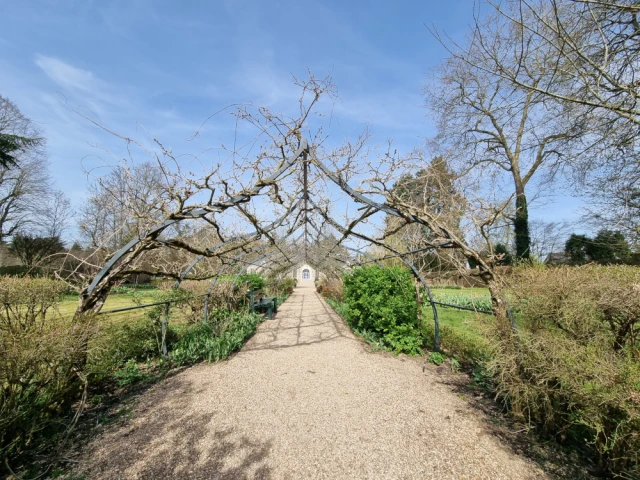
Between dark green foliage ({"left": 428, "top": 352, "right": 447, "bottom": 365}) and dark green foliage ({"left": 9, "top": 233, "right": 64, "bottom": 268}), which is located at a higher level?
dark green foliage ({"left": 9, "top": 233, "right": 64, "bottom": 268})

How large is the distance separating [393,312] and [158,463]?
14.9 feet

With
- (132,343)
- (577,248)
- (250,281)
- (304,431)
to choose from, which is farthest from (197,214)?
(577,248)

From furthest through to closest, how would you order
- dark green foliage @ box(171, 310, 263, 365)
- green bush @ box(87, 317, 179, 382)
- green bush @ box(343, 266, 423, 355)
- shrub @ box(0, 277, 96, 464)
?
1. green bush @ box(343, 266, 423, 355)
2. dark green foliage @ box(171, 310, 263, 365)
3. green bush @ box(87, 317, 179, 382)
4. shrub @ box(0, 277, 96, 464)

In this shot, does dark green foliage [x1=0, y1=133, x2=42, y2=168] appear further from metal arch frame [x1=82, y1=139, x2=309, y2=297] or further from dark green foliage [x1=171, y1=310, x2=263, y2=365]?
metal arch frame [x1=82, y1=139, x2=309, y2=297]

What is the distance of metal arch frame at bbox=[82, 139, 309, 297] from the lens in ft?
10.8

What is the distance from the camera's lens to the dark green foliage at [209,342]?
5242 millimetres

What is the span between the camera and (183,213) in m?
3.49

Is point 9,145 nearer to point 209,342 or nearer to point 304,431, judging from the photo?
point 209,342

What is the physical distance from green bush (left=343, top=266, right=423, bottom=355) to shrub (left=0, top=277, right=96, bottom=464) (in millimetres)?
4940

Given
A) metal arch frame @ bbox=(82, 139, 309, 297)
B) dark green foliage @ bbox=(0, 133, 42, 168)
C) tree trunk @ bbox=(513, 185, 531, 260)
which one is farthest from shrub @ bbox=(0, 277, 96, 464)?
tree trunk @ bbox=(513, 185, 531, 260)

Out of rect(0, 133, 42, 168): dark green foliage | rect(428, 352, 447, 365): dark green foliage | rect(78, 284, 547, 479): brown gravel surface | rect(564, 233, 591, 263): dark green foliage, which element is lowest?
rect(78, 284, 547, 479): brown gravel surface

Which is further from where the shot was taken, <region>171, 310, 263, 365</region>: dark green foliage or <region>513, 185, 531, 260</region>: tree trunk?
<region>513, 185, 531, 260</region>: tree trunk

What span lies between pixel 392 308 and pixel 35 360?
5.29 metres

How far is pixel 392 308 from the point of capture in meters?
5.84
